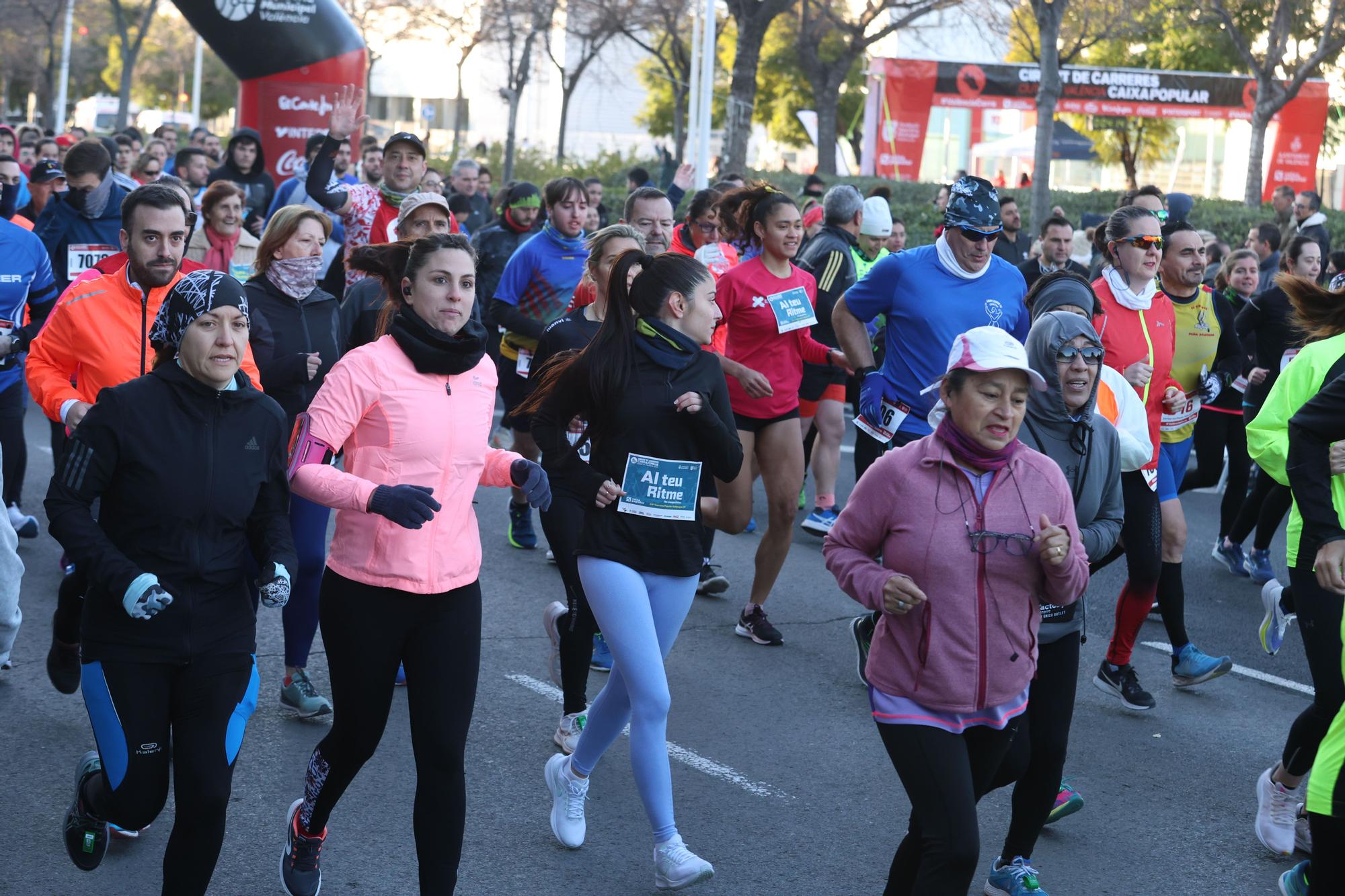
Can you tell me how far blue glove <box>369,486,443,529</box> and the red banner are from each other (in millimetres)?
28915

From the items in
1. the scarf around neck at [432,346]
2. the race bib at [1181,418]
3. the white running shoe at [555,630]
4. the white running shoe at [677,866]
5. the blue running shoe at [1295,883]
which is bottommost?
the white running shoe at [677,866]

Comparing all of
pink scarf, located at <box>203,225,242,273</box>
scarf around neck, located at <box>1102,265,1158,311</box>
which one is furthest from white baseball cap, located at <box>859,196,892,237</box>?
pink scarf, located at <box>203,225,242,273</box>

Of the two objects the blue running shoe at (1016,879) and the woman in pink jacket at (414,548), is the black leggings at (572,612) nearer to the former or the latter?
the woman in pink jacket at (414,548)

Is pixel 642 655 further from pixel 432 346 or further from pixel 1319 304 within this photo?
pixel 1319 304

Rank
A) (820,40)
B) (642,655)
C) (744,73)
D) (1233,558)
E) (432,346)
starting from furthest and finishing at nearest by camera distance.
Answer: (820,40)
(744,73)
(1233,558)
(642,655)
(432,346)

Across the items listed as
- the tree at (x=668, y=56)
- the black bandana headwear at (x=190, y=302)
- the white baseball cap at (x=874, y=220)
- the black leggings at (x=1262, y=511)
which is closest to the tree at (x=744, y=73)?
the tree at (x=668, y=56)

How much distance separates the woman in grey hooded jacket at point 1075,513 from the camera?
4.51 m

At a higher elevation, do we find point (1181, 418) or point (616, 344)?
point (616, 344)

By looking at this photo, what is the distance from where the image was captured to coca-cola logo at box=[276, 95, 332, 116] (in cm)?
1873

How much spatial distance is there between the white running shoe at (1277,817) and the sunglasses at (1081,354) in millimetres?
1573

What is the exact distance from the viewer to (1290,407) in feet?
15.2

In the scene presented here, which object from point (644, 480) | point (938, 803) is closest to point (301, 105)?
point (644, 480)

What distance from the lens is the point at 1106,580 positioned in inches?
359

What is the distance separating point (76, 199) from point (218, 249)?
1.39m
